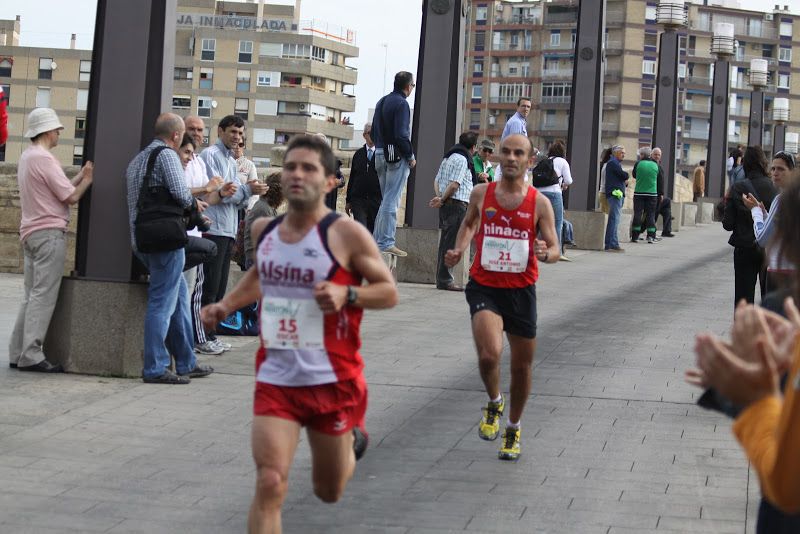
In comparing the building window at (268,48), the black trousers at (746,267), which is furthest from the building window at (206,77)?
the black trousers at (746,267)

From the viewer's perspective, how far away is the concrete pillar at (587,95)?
1145 inches

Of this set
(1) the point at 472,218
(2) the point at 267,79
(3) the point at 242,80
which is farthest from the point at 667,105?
(2) the point at 267,79

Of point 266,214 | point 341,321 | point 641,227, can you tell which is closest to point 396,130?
point 266,214

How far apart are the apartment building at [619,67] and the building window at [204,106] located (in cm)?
2866

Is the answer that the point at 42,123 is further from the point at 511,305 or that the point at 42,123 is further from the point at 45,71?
the point at 45,71

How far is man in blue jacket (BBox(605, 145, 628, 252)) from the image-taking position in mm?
27266

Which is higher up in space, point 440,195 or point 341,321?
point 440,195

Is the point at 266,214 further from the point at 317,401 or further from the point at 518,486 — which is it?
the point at 317,401

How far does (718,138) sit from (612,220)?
1134 inches

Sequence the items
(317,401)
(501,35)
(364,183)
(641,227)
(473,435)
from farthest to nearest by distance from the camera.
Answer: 1. (501,35)
2. (641,227)
3. (364,183)
4. (473,435)
5. (317,401)

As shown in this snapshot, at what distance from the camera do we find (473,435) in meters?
9.27

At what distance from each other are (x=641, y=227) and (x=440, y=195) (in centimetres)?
1453

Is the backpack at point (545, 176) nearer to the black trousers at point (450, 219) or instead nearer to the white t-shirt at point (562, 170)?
the white t-shirt at point (562, 170)

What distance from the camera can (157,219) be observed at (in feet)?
34.3
